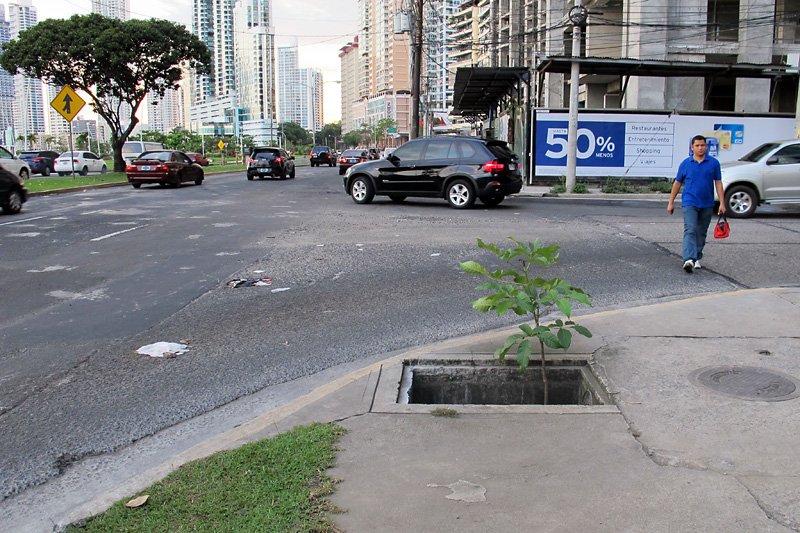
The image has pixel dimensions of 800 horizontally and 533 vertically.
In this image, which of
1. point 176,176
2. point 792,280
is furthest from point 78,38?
point 792,280

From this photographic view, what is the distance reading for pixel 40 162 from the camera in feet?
124

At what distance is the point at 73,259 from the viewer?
9.18 meters

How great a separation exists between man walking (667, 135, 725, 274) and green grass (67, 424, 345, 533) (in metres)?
6.23

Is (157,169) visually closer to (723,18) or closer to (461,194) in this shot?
(461,194)

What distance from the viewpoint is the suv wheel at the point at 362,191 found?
55.8 feet

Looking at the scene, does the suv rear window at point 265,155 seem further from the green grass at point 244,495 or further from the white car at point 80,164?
the green grass at point 244,495

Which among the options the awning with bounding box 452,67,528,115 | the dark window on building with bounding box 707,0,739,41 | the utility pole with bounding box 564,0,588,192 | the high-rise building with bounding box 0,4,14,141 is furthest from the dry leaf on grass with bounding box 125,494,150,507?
the high-rise building with bounding box 0,4,14,141

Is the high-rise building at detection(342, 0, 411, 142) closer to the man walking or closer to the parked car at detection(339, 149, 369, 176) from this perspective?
the parked car at detection(339, 149, 369, 176)

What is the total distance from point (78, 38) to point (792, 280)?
33060mm

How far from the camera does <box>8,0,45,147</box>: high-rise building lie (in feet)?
184

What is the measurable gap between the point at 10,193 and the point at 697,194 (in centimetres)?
1426

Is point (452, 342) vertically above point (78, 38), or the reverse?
point (78, 38)

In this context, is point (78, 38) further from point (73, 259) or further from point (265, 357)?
point (265, 357)

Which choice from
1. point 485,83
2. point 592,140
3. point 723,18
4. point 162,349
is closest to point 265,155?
point 485,83
